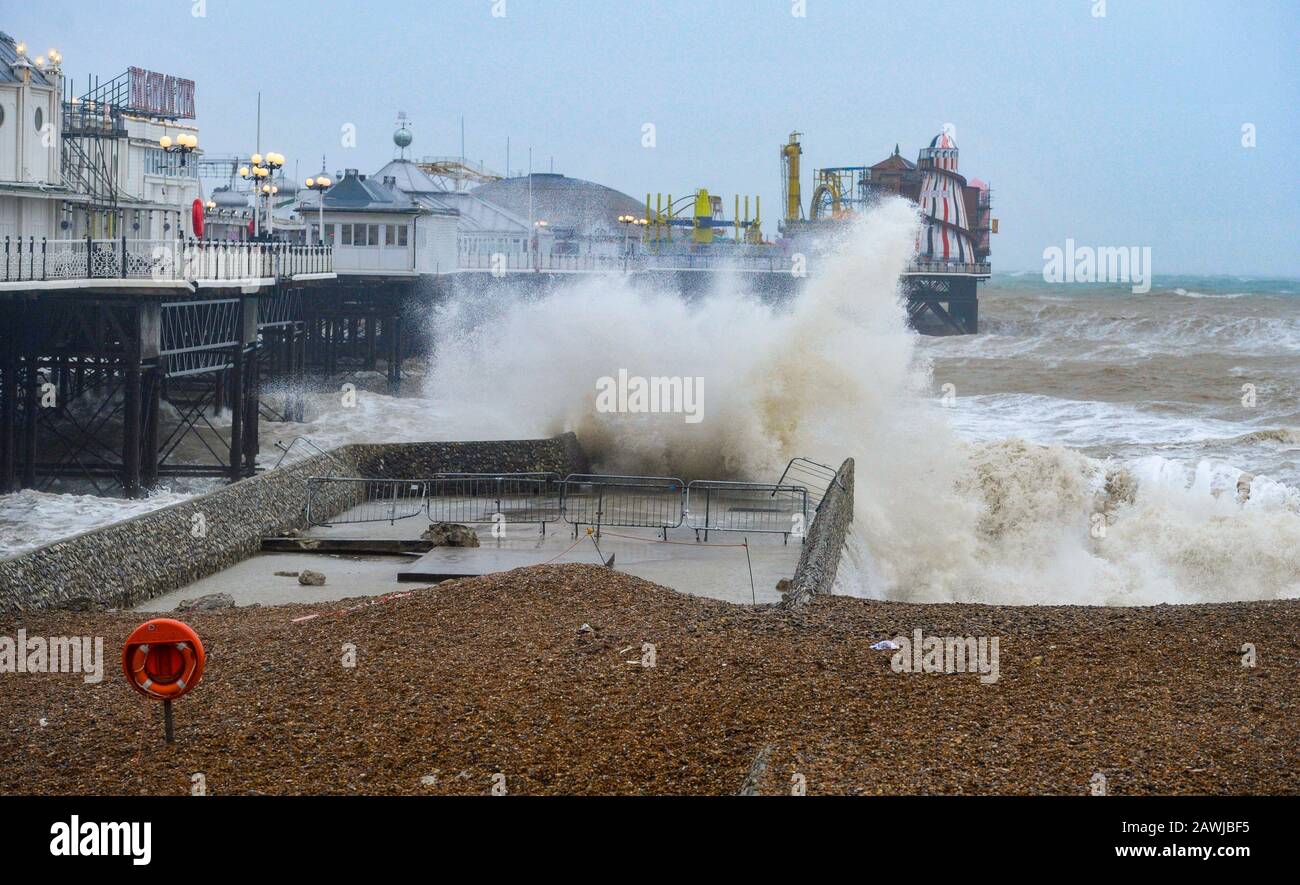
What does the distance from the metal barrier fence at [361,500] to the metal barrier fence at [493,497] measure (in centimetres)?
28

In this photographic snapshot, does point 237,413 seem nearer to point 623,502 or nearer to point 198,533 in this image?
point 623,502

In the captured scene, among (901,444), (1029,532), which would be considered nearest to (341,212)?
(901,444)

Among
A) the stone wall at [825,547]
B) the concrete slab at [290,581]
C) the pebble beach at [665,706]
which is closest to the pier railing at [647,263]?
the stone wall at [825,547]

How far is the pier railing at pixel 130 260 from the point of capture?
2094 centimetres

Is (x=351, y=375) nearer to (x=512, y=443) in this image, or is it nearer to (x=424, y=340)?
(x=424, y=340)

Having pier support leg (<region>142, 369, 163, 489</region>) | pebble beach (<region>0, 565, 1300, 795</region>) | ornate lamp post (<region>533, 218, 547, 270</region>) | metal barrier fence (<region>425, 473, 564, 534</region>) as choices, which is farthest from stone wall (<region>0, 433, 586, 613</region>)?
ornate lamp post (<region>533, 218, 547, 270</region>)

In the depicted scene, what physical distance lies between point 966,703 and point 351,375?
126 ft

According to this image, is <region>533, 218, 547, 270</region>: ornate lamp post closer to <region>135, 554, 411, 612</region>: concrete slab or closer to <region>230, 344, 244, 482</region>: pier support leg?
<region>230, 344, 244, 482</region>: pier support leg

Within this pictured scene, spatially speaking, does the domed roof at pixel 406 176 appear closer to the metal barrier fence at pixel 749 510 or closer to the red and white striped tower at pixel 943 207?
A: the red and white striped tower at pixel 943 207

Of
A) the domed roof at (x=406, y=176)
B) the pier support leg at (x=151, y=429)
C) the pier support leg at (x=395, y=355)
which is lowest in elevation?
the pier support leg at (x=151, y=429)

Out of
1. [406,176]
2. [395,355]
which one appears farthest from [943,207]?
[395,355]

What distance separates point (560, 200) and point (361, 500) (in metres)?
94.5
